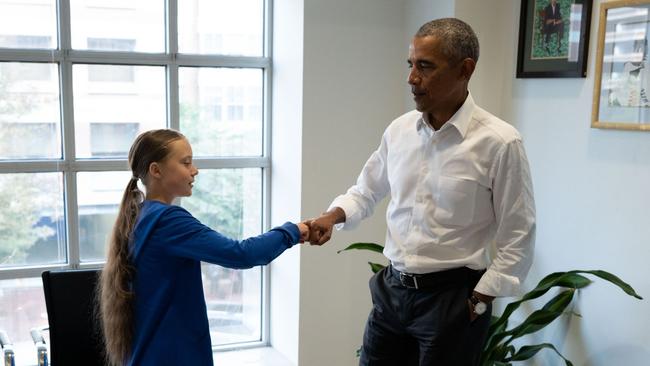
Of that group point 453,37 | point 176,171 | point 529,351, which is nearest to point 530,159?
point 529,351

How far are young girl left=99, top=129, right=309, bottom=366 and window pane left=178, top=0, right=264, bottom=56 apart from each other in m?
1.49

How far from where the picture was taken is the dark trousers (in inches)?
75.6

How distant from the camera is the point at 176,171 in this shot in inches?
77.5

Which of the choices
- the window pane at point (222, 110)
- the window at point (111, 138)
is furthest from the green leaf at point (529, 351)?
the window at point (111, 138)

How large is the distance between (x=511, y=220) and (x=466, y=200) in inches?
5.3

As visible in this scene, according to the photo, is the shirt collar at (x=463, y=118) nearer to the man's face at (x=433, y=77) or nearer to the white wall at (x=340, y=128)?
the man's face at (x=433, y=77)

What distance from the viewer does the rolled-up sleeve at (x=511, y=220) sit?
186 centimetres

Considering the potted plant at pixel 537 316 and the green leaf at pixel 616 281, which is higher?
the green leaf at pixel 616 281

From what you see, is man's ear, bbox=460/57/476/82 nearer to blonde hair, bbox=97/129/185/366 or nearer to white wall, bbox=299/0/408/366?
blonde hair, bbox=97/129/185/366

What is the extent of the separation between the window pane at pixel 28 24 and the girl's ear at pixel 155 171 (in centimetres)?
149

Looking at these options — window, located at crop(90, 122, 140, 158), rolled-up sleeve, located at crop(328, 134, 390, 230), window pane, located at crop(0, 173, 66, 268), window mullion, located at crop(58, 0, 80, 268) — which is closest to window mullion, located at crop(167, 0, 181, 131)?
window, located at crop(90, 122, 140, 158)

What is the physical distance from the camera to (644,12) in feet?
7.20

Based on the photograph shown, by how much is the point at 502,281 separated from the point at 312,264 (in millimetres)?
1552

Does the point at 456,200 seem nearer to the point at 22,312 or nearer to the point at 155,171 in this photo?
the point at 155,171
